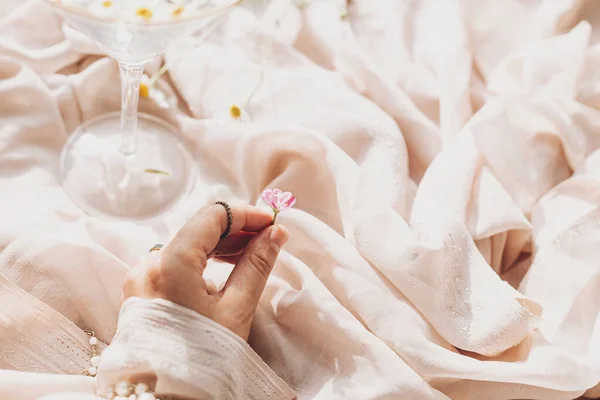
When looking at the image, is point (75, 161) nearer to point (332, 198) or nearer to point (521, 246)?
point (332, 198)

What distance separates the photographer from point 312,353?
0.82 meters

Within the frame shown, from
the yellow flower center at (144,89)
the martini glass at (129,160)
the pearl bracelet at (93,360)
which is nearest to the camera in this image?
the pearl bracelet at (93,360)

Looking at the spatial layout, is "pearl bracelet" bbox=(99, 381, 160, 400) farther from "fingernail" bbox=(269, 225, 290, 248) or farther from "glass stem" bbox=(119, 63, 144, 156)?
"glass stem" bbox=(119, 63, 144, 156)

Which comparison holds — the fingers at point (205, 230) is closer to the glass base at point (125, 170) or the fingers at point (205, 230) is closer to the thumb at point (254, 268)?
the thumb at point (254, 268)

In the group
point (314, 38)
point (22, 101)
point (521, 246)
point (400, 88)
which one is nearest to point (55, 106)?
point (22, 101)

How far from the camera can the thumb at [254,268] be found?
749mm

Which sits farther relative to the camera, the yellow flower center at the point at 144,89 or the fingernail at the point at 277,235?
the yellow flower center at the point at 144,89

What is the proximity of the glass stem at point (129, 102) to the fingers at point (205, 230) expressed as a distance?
Result: 0.77ft

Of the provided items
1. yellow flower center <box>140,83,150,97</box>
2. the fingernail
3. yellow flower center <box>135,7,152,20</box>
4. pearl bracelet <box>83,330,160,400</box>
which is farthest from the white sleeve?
yellow flower center <box>140,83,150,97</box>

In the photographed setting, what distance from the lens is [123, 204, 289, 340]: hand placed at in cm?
70

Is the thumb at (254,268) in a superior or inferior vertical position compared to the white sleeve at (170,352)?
superior

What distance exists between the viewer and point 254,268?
761 mm

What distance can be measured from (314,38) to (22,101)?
45cm

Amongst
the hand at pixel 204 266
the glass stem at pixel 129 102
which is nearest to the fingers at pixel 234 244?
the hand at pixel 204 266
